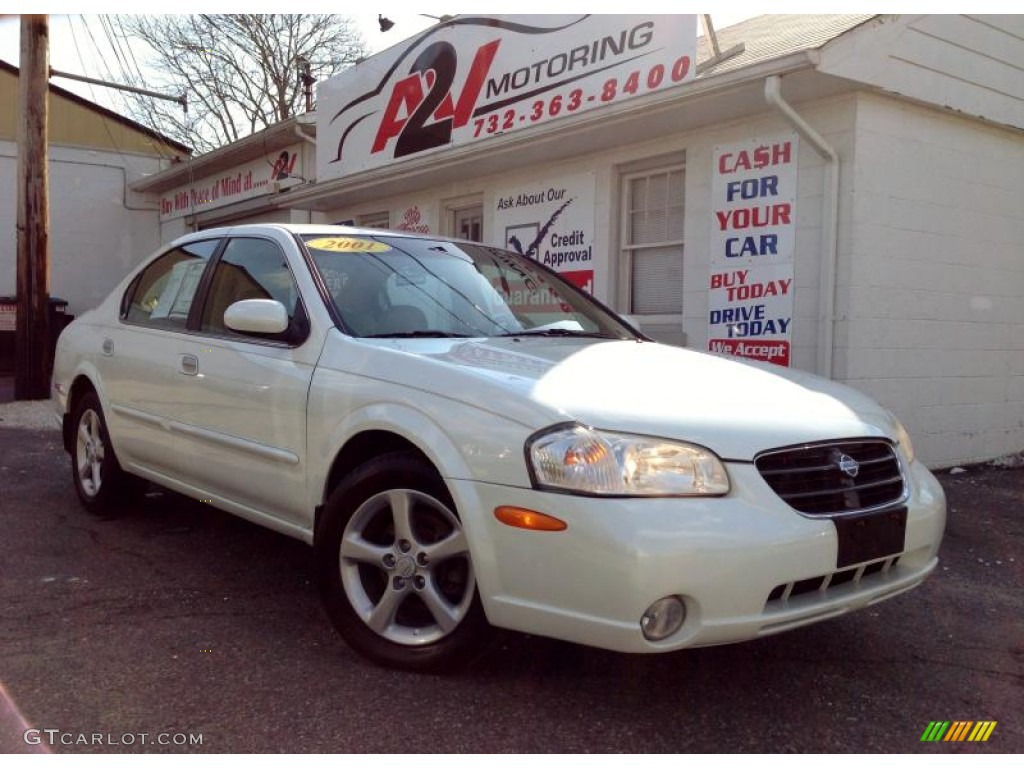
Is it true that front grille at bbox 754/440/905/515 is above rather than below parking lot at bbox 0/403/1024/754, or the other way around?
above

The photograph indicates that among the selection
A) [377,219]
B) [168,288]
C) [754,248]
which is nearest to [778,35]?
[754,248]

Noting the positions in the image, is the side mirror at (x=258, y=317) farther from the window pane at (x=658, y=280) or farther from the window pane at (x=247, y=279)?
the window pane at (x=658, y=280)

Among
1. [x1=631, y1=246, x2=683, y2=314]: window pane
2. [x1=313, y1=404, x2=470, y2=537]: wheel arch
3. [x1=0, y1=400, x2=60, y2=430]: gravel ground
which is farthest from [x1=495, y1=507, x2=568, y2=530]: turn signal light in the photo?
[x1=0, y1=400, x2=60, y2=430]: gravel ground

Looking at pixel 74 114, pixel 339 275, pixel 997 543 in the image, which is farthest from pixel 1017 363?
pixel 74 114

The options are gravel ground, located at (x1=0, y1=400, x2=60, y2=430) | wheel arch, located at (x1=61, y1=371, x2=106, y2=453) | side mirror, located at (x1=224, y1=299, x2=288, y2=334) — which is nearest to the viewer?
side mirror, located at (x1=224, y1=299, x2=288, y2=334)

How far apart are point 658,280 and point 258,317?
17.9 ft

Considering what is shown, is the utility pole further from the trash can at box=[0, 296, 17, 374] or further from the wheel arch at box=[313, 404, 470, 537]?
the wheel arch at box=[313, 404, 470, 537]

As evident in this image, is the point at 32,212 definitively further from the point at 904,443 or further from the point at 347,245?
the point at 904,443

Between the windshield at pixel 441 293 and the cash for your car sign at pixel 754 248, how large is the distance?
311cm

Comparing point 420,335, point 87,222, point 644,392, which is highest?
point 87,222

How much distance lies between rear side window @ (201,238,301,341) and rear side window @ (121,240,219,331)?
0.63 ft

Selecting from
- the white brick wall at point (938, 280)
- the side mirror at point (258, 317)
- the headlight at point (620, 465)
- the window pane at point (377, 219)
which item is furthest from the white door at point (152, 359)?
the window pane at point (377, 219)

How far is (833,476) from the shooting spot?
2.77 meters

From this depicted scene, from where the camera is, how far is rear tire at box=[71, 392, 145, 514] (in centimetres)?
493
